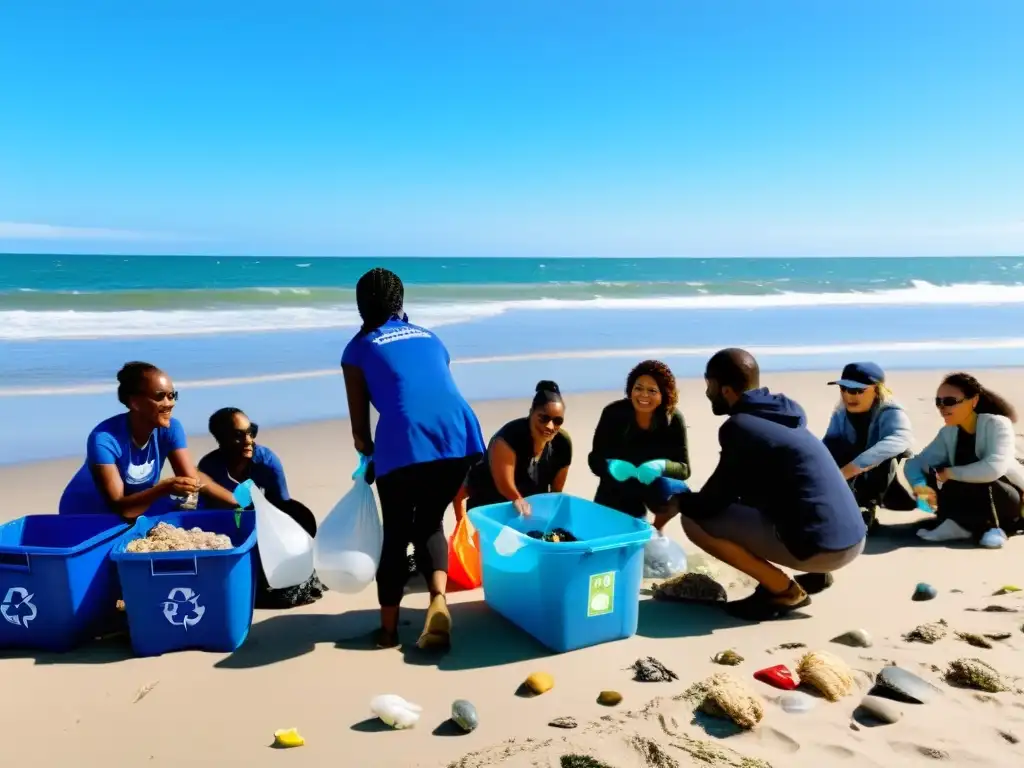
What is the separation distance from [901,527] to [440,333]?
37.8ft

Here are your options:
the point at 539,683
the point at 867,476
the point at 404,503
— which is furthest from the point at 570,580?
the point at 867,476

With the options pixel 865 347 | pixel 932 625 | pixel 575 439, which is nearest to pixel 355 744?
pixel 932 625

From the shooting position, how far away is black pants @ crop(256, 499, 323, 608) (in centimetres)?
→ 394

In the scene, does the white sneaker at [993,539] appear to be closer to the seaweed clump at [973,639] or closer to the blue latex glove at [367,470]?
the seaweed clump at [973,639]

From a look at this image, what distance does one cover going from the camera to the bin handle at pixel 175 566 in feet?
10.6

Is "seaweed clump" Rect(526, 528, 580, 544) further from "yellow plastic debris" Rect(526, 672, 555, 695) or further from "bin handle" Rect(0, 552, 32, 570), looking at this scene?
"bin handle" Rect(0, 552, 32, 570)

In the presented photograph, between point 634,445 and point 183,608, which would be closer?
point 183,608

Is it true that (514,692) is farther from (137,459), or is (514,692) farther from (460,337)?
(460,337)

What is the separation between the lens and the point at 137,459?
3719 millimetres

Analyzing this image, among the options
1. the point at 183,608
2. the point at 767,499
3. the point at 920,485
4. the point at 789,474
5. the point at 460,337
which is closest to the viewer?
the point at 183,608

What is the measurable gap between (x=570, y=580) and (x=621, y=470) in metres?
1.28

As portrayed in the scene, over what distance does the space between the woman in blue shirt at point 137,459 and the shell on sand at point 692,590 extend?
7.12ft

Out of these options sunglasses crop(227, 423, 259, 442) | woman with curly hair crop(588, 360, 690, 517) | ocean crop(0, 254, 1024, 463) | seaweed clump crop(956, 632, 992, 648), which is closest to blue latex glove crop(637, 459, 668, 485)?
woman with curly hair crop(588, 360, 690, 517)

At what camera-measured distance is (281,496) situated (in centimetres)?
407
